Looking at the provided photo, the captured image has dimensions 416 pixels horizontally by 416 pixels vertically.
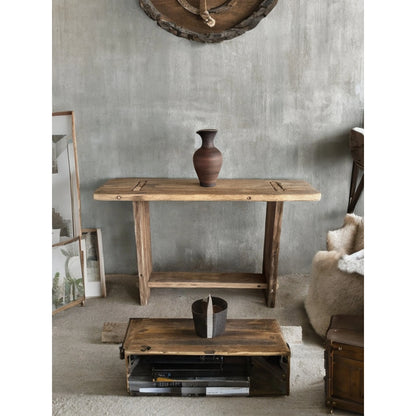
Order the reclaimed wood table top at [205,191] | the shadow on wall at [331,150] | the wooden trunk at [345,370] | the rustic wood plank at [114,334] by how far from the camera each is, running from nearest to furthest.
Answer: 1. the wooden trunk at [345,370]
2. the rustic wood plank at [114,334]
3. the reclaimed wood table top at [205,191]
4. the shadow on wall at [331,150]

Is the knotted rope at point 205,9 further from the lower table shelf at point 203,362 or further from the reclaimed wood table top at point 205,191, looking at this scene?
the lower table shelf at point 203,362

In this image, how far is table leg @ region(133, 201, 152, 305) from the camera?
10.2 feet

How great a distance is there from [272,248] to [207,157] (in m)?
0.72

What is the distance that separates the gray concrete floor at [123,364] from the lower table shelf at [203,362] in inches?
1.9

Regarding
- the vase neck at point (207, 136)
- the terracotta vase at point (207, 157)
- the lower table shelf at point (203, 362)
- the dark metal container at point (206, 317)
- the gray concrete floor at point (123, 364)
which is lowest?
the gray concrete floor at point (123, 364)

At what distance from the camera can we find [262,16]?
3293 mm

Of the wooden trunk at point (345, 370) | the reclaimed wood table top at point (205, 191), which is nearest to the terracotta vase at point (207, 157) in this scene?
the reclaimed wood table top at point (205, 191)

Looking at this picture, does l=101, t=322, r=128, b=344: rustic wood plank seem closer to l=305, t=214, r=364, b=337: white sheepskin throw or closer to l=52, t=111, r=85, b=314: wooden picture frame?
l=52, t=111, r=85, b=314: wooden picture frame

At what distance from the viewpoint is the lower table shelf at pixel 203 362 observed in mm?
2160

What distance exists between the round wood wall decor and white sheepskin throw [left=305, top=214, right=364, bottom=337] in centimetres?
149

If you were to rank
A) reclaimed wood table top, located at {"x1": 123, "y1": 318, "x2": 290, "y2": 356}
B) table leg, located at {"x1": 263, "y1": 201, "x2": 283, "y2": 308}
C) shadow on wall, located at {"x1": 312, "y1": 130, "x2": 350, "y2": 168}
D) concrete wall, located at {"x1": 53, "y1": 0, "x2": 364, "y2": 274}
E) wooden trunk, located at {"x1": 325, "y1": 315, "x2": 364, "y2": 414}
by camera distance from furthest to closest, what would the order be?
shadow on wall, located at {"x1": 312, "y1": 130, "x2": 350, "y2": 168}
concrete wall, located at {"x1": 53, "y1": 0, "x2": 364, "y2": 274}
table leg, located at {"x1": 263, "y1": 201, "x2": 283, "y2": 308}
reclaimed wood table top, located at {"x1": 123, "y1": 318, "x2": 290, "y2": 356}
wooden trunk, located at {"x1": 325, "y1": 315, "x2": 364, "y2": 414}

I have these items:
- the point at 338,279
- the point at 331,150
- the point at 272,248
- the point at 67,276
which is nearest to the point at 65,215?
the point at 67,276

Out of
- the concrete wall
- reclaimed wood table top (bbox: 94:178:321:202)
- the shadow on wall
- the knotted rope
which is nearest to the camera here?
reclaimed wood table top (bbox: 94:178:321:202)

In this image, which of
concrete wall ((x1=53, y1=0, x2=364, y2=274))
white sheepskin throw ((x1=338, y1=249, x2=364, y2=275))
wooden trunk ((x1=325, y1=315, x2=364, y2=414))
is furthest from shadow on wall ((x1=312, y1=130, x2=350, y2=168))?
wooden trunk ((x1=325, y1=315, x2=364, y2=414))
